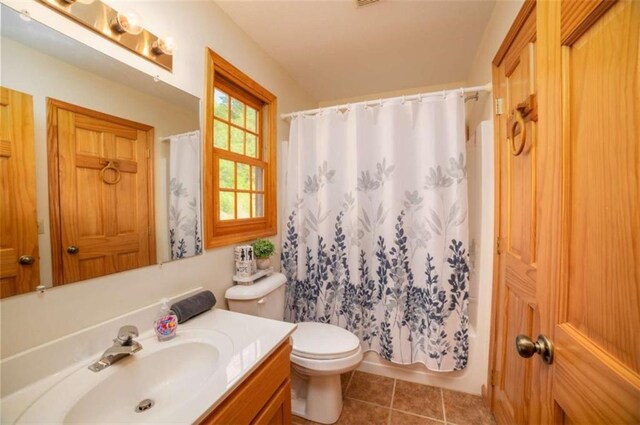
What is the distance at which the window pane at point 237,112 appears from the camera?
5.26ft

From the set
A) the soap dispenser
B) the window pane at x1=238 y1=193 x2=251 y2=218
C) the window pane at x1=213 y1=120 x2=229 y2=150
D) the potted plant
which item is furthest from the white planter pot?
the window pane at x1=213 y1=120 x2=229 y2=150

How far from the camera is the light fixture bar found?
813mm

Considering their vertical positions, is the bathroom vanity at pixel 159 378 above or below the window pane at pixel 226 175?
below

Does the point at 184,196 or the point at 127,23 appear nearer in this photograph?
the point at 127,23

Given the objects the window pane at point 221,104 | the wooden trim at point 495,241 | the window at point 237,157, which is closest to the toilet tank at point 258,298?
the window at point 237,157

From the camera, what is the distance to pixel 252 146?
1.79 m

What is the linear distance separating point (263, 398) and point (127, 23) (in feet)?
4.77

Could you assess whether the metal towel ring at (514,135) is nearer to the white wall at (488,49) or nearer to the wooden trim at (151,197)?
the white wall at (488,49)

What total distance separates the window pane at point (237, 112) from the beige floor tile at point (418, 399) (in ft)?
6.69

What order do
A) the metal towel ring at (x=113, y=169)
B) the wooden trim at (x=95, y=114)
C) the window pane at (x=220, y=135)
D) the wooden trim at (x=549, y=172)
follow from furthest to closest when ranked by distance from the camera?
the window pane at (x=220, y=135), the metal towel ring at (x=113, y=169), the wooden trim at (x=95, y=114), the wooden trim at (x=549, y=172)

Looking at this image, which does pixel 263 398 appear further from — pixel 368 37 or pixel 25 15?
pixel 368 37

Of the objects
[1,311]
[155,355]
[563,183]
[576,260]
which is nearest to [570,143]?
[563,183]

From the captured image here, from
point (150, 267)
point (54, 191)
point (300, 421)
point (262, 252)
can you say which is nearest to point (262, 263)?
point (262, 252)

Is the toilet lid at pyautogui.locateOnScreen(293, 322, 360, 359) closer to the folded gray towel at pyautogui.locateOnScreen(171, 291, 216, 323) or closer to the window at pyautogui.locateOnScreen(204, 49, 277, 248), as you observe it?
the folded gray towel at pyautogui.locateOnScreen(171, 291, 216, 323)
